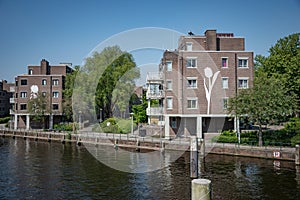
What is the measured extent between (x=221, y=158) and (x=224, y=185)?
32.8 ft

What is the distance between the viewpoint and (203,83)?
40750 millimetres

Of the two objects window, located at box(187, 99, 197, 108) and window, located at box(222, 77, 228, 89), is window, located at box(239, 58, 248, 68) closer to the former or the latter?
window, located at box(222, 77, 228, 89)

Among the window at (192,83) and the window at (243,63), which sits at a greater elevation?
the window at (243,63)

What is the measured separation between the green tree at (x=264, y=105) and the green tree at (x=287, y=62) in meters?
14.5

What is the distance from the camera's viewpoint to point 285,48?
162 ft

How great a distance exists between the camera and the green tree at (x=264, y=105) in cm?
3011

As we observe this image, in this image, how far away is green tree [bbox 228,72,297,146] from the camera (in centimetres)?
3011

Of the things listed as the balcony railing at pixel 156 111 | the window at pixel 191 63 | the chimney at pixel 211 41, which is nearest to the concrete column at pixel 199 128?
the balcony railing at pixel 156 111

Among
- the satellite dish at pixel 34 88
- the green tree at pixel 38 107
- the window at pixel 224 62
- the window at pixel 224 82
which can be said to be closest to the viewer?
the window at pixel 224 82

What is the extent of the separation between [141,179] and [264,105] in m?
16.5

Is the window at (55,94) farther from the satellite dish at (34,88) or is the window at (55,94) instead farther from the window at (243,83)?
the window at (243,83)

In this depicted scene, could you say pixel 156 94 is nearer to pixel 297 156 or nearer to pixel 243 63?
pixel 243 63

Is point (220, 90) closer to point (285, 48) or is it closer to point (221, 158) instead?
point (221, 158)

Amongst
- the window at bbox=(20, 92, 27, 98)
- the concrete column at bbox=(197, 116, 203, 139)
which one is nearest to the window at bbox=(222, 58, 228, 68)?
the concrete column at bbox=(197, 116, 203, 139)
